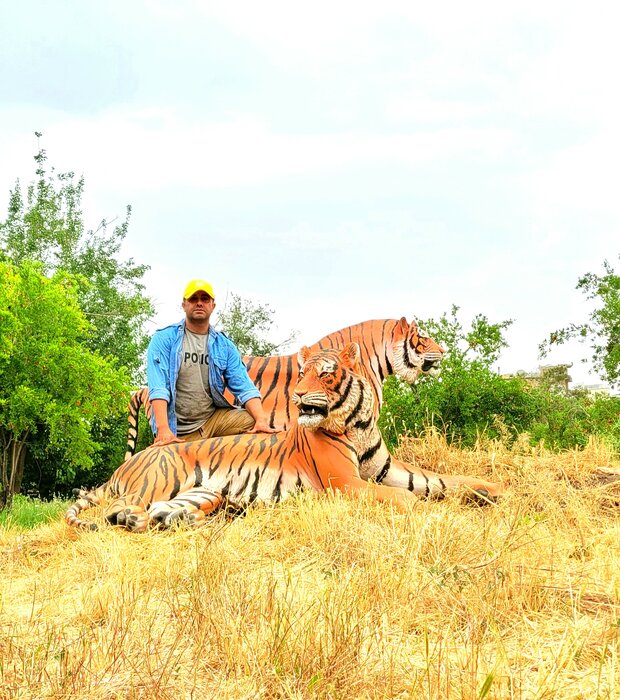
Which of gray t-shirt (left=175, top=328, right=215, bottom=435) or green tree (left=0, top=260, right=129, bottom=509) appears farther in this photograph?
green tree (left=0, top=260, right=129, bottom=509)

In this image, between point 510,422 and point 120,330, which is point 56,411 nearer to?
point 510,422

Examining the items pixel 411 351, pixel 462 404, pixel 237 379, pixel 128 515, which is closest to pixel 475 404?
pixel 462 404

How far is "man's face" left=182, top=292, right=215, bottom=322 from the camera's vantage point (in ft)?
25.1

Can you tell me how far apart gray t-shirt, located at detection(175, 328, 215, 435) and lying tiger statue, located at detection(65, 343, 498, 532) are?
40.7 inches

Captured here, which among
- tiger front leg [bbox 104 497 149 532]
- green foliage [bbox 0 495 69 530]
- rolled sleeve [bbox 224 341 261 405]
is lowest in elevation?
green foliage [bbox 0 495 69 530]

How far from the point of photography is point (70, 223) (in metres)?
25.3

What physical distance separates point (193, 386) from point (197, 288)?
0.95 metres

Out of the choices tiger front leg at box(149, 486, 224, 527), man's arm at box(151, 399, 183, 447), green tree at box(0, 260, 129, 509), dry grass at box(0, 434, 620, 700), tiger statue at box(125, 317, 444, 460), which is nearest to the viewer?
dry grass at box(0, 434, 620, 700)

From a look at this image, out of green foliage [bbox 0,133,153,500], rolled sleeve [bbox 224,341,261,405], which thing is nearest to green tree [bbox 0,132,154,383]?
green foliage [bbox 0,133,153,500]

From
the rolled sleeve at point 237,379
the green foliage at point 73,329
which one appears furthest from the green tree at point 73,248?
the rolled sleeve at point 237,379

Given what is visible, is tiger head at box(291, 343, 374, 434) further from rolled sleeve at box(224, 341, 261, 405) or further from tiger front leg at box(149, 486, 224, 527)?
rolled sleeve at box(224, 341, 261, 405)

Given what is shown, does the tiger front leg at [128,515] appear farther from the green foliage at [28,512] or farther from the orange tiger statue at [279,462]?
the green foliage at [28,512]

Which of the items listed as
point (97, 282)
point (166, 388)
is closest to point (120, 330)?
point (97, 282)

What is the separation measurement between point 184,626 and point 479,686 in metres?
1.35
